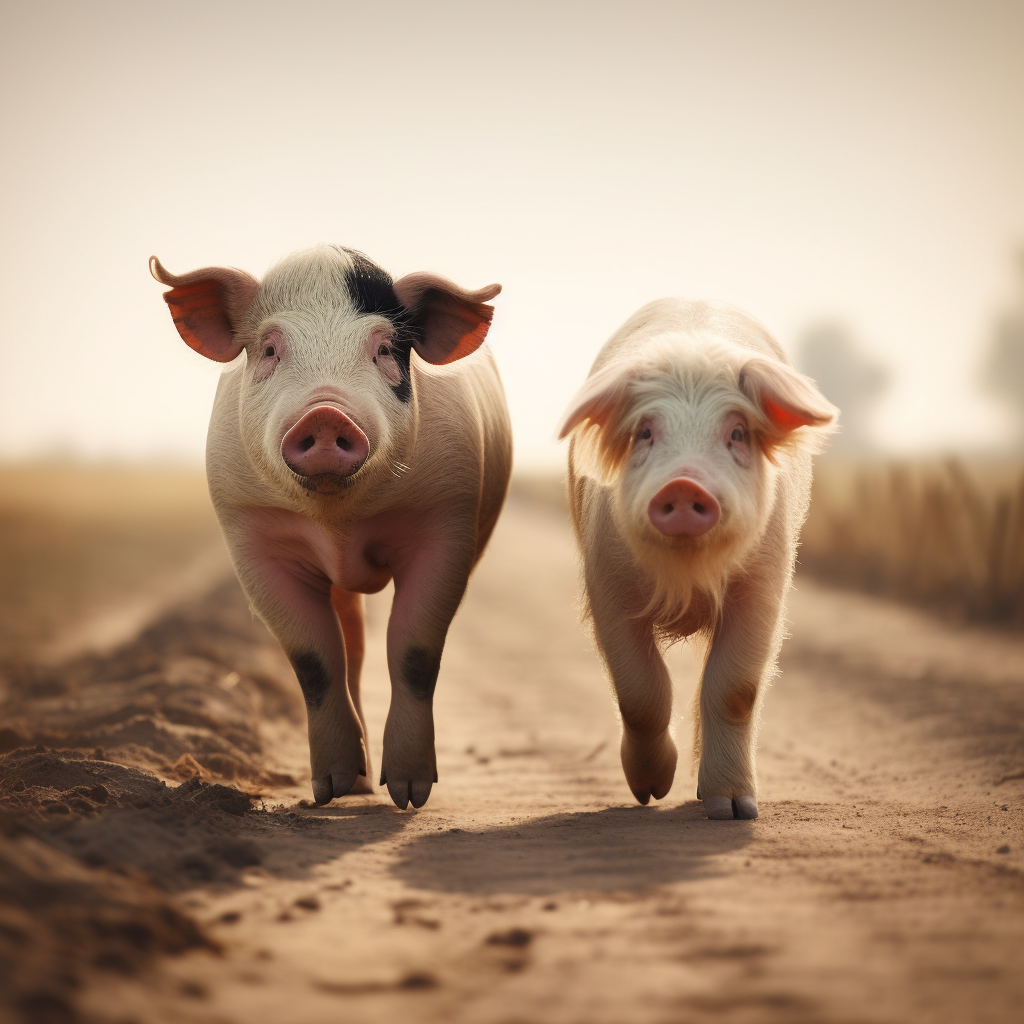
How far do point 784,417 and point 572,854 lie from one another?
6.16 ft

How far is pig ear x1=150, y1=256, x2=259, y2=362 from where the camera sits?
4.98 m

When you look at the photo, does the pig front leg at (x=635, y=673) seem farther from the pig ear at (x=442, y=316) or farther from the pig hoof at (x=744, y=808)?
the pig ear at (x=442, y=316)

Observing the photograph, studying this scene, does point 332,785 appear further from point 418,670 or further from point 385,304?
point 385,304

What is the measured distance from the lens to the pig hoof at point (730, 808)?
4.38m

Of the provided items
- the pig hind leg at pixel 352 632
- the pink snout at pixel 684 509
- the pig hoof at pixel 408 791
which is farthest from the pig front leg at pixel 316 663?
the pink snout at pixel 684 509

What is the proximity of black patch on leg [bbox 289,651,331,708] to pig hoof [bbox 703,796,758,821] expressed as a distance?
1775 millimetres

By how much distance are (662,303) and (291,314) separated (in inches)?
79.7

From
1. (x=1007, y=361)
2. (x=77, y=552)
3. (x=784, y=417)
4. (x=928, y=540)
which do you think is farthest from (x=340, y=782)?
(x=1007, y=361)

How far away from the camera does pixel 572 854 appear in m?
3.65

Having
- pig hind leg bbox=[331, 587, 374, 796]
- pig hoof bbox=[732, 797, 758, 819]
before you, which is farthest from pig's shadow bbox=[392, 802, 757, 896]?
pig hind leg bbox=[331, 587, 374, 796]

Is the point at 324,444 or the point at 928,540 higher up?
the point at 324,444

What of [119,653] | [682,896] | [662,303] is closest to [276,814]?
[682,896]

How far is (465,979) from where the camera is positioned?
2471 millimetres

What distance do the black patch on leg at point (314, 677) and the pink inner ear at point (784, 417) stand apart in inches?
89.3
